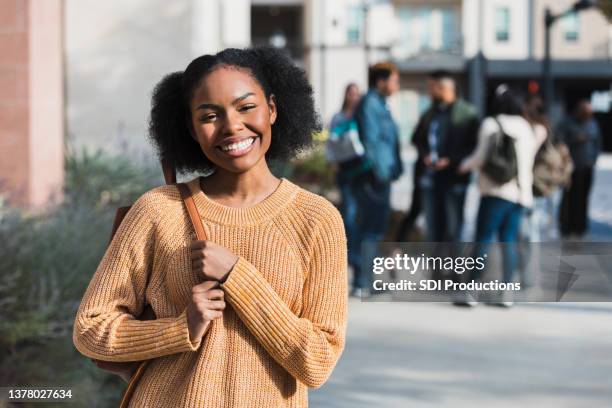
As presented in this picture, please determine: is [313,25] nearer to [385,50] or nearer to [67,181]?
[385,50]

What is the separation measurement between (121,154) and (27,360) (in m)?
5.26

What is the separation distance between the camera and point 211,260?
7.60 feet

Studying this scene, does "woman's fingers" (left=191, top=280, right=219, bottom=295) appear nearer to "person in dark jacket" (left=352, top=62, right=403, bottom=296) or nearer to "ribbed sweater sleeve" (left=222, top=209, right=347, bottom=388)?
"ribbed sweater sleeve" (left=222, top=209, right=347, bottom=388)

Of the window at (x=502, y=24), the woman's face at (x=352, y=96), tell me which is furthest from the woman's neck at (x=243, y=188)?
the window at (x=502, y=24)

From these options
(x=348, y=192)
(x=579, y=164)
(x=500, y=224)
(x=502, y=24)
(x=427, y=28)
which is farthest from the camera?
(x=427, y=28)

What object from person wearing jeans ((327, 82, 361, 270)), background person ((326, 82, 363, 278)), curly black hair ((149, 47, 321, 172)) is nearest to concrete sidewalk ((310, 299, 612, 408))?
person wearing jeans ((327, 82, 361, 270))

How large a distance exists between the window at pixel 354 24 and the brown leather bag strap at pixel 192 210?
151ft

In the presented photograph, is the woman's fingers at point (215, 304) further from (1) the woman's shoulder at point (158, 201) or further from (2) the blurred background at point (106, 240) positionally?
(2) the blurred background at point (106, 240)

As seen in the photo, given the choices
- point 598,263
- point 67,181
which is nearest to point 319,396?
point 67,181

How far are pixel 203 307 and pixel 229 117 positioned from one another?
1.28ft

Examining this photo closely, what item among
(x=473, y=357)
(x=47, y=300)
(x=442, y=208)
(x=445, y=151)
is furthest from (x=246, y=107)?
(x=442, y=208)

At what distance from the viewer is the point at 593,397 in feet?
20.4

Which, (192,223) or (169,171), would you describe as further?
(169,171)

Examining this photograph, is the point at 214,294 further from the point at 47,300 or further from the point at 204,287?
the point at 47,300
